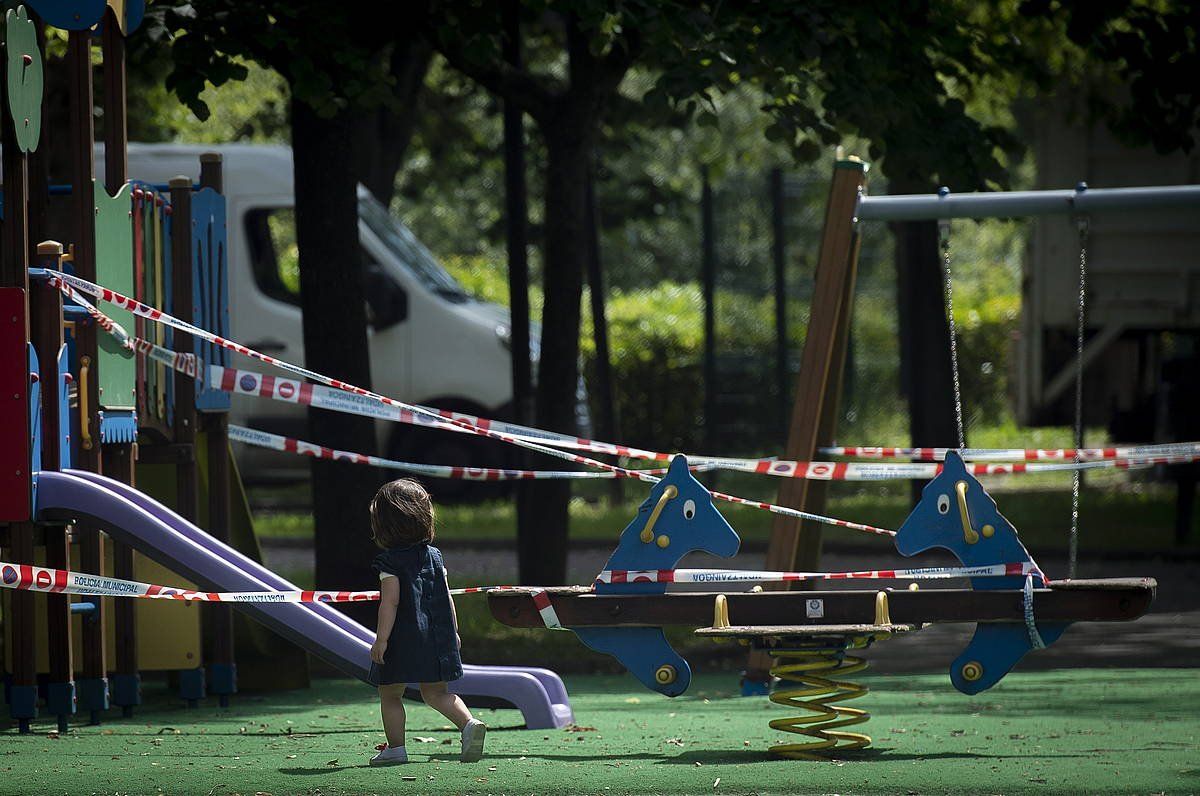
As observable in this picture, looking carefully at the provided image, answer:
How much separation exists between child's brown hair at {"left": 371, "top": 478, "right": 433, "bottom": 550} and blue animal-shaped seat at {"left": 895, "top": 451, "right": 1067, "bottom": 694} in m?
1.71

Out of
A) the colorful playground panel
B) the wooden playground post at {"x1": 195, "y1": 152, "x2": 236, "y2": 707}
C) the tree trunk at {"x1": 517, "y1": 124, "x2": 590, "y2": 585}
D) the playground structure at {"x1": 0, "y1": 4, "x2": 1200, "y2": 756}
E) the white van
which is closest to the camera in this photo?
the playground structure at {"x1": 0, "y1": 4, "x2": 1200, "y2": 756}

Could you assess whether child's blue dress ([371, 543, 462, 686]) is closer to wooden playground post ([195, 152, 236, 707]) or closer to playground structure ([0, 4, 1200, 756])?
playground structure ([0, 4, 1200, 756])

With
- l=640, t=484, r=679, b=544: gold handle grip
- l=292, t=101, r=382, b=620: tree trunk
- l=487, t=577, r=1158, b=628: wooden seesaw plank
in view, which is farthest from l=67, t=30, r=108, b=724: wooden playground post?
l=292, t=101, r=382, b=620: tree trunk

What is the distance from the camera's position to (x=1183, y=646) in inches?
428

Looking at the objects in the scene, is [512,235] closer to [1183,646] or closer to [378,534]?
[1183,646]

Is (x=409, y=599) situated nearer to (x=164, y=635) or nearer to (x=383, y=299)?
(x=164, y=635)

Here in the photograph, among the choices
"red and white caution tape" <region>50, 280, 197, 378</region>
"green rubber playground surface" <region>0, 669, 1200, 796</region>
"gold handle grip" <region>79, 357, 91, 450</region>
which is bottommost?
"green rubber playground surface" <region>0, 669, 1200, 796</region>

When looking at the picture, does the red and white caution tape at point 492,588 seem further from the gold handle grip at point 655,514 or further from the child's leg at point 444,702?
the child's leg at point 444,702

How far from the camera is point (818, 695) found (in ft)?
22.8

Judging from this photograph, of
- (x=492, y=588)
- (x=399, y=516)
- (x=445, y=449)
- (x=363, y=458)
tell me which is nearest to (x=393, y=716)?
(x=492, y=588)

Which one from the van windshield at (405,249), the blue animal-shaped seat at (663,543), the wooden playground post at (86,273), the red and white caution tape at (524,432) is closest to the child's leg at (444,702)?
the blue animal-shaped seat at (663,543)

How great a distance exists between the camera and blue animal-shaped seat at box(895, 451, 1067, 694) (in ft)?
22.0

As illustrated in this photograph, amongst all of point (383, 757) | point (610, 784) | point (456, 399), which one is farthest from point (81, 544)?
point (456, 399)

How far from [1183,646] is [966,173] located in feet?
9.88
